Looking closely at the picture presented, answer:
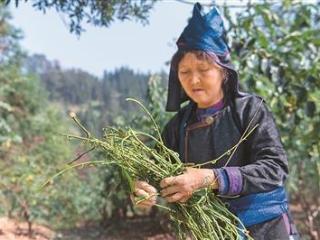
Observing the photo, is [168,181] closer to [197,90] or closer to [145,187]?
[145,187]

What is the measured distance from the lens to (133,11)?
3393 millimetres

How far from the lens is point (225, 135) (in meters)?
1.73

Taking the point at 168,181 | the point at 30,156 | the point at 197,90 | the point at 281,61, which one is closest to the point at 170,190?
the point at 168,181

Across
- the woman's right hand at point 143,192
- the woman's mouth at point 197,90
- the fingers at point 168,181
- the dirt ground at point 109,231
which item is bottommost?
the dirt ground at point 109,231

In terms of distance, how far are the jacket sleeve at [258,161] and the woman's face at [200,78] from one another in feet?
0.31

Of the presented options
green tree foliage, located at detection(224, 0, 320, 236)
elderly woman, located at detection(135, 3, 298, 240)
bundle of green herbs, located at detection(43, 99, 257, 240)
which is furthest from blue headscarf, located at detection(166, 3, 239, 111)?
green tree foliage, located at detection(224, 0, 320, 236)

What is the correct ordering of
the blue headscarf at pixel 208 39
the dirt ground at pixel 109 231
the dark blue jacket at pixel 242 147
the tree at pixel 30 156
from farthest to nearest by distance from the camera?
1. the tree at pixel 30 156
2. the dirt ground at pixel 109 231
3. the blue headscarf at pixel 208 39
4. the dark blue jacket at pixel 242 147

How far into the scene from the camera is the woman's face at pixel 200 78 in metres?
1.74

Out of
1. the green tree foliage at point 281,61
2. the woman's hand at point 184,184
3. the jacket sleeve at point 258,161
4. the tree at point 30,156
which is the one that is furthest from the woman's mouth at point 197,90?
the tree at point 30,156

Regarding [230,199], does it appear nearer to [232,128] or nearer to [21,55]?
[232,128]

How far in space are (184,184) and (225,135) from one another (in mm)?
310

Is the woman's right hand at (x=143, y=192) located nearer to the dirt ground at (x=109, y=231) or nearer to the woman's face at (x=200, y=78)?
the woman's face at (x=200, y=78)

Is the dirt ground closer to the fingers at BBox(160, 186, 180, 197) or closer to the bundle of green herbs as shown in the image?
the bundle of green herbs

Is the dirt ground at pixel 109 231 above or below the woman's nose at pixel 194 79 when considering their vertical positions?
below
